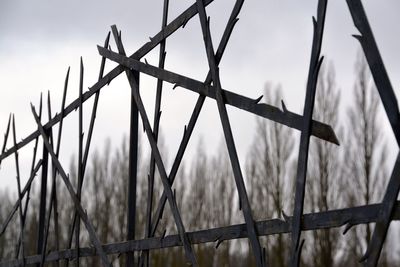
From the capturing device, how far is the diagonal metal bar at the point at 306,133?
2.37 m

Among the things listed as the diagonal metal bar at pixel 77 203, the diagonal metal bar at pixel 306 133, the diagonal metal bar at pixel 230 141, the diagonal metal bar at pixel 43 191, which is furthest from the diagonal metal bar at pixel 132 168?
the diagonal metal bar at pixel 43 191

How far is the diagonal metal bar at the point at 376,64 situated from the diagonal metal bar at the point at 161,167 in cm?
135

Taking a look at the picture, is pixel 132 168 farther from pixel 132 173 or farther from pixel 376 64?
pixel 376 64

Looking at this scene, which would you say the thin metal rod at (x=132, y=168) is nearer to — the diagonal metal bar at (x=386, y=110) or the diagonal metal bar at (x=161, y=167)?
the diagonal metal bar at (x=161, y=167)

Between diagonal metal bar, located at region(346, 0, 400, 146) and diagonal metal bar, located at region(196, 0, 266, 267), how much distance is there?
32.7 inches

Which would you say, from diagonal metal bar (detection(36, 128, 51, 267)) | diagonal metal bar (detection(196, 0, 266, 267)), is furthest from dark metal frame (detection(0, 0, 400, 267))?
diagonal metal bar (detection(36, 128, 51, 267))

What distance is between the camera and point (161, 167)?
3.39 m

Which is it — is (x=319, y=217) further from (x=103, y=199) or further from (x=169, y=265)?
(x=103, y=199)

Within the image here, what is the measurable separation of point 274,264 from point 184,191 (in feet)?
17.5

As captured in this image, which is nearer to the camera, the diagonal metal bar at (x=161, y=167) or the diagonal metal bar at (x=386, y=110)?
the diagonal metal bar at (x=386, y=110)

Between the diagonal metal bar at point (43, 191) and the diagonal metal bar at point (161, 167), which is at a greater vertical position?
the diagonal metal bar at point (43, 191)

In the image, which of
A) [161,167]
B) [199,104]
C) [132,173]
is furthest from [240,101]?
[132,173]

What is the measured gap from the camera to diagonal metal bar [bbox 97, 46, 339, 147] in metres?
2.37

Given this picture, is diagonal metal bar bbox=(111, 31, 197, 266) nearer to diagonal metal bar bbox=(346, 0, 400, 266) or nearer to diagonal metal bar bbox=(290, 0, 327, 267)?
diagonal metal bar bbox=(290, 0, 327, 267)
